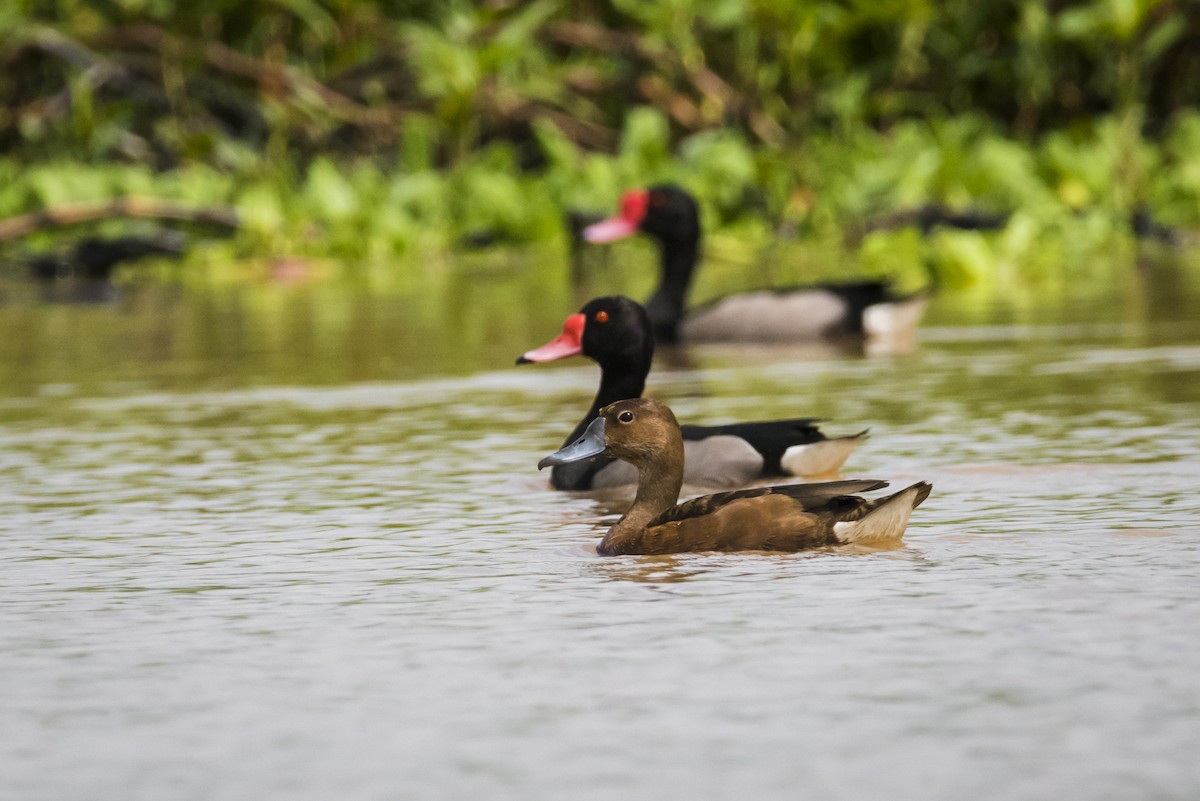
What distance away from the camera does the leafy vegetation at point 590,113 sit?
77.6 ft

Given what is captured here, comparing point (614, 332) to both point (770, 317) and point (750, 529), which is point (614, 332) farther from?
point (770, 317)

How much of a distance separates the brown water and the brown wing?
168 millimetres

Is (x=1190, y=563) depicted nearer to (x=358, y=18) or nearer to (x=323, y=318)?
(x=323, y=318)

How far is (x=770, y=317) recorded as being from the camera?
15055 millimetres

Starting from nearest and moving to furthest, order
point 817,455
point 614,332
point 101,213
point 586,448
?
1. point 586,448
2. point 817,455
3. point 614,332
4. point 101,213

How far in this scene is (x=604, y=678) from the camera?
5.38m

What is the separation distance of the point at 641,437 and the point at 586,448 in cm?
23

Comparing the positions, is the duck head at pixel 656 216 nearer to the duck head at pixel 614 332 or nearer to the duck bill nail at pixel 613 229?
the duck bill nail at pixel 613 229

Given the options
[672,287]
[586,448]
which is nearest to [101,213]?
[672,287]

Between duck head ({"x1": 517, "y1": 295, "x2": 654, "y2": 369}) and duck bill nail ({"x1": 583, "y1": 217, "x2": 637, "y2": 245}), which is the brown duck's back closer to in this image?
duck head ({"x1": 517, "y1": 295, "x2": 654, "y2": 369})

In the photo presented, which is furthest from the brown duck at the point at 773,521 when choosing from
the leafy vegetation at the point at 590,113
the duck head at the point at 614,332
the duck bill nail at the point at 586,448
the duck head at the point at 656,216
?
the leafy vegetation at the point at 590,113

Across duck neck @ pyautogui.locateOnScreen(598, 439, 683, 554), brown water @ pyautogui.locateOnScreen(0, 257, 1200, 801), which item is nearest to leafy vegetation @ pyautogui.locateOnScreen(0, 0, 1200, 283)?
brown water @ pyautogui.locateOnScreen(0, 257, 1200, 801)

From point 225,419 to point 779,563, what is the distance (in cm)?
494

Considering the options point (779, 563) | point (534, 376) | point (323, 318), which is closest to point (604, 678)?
point (779, 563)
